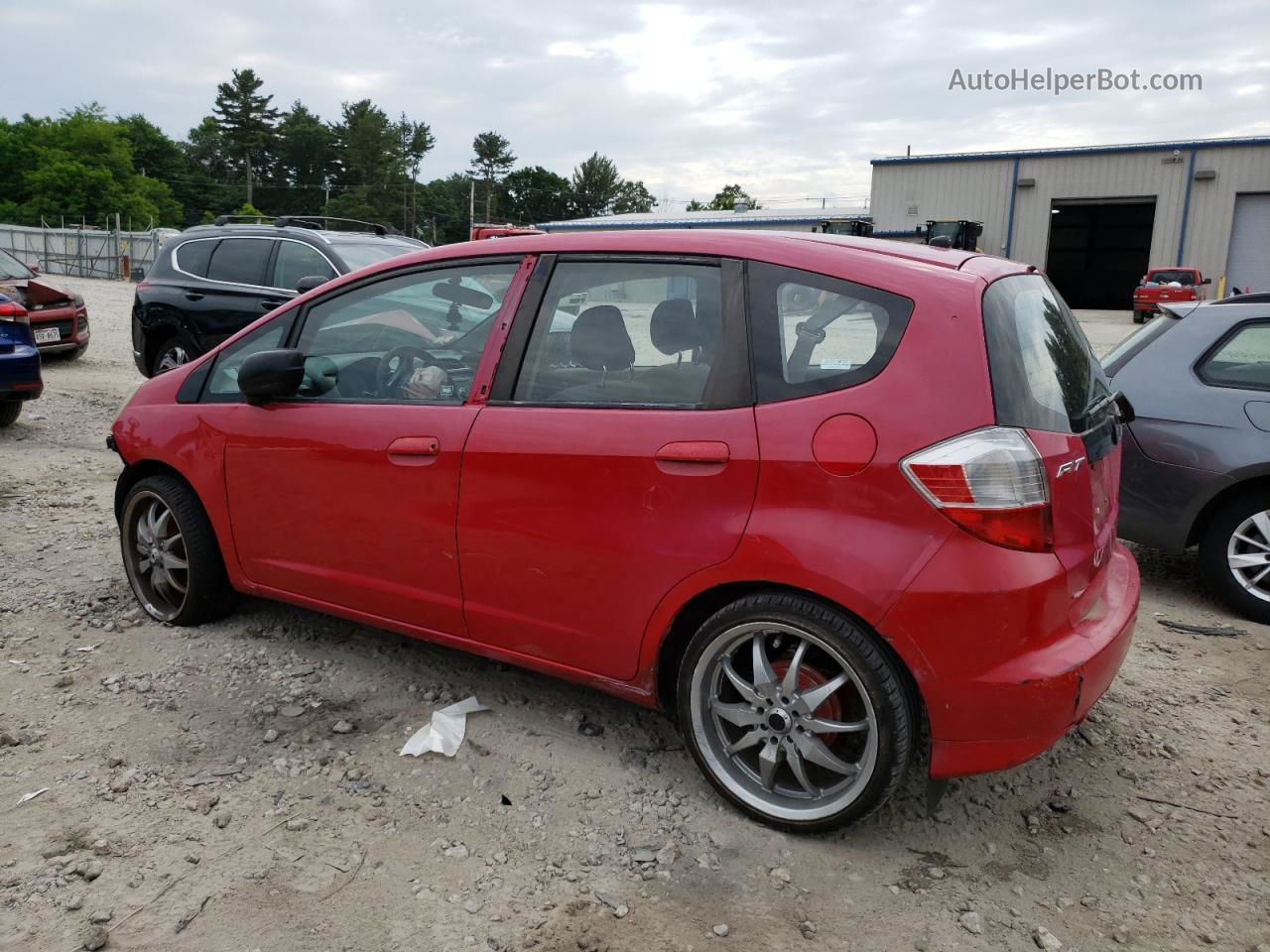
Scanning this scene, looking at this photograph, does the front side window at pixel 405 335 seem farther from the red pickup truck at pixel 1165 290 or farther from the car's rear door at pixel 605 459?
the red pickup truck at pixel 1165 290

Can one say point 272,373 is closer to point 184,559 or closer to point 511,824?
point 184,559

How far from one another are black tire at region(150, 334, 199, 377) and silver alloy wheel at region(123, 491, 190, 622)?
5.37m

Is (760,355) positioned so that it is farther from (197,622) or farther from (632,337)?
(197,622)

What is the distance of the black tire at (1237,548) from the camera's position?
464cm

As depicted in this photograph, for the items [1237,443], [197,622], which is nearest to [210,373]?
[197,622]

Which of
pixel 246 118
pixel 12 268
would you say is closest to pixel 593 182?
pixel 246 118

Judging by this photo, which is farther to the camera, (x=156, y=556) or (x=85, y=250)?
(x=85, y=250)

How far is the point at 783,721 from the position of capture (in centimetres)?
278

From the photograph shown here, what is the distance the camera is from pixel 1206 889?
2.65m

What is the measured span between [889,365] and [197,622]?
3.22 meters

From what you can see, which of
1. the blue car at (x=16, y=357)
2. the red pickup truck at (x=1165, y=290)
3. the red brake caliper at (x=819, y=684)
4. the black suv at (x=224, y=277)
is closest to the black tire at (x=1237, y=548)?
the red brake caliper at (x=819, y=684)

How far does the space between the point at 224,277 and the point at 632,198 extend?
118636mm

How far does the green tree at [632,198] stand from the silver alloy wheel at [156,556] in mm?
118633

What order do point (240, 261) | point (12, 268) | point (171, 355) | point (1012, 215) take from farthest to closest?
point (1012, 215) < point (12, 268) < point (171, 355) < point (240, 261)
